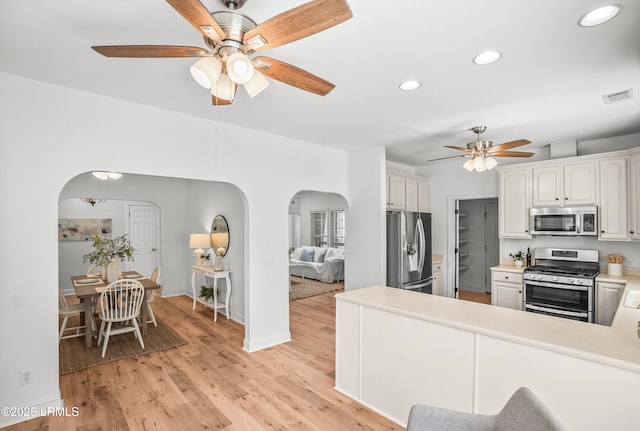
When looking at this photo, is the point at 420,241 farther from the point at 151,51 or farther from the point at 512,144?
the point at 151,51

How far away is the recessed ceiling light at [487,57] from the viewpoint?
2107mm

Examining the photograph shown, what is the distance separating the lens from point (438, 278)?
19.3ft

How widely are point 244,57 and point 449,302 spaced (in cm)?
228

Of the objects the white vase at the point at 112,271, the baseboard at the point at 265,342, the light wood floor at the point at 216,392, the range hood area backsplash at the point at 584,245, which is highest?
the range hood area backsplash at the point at 584,245

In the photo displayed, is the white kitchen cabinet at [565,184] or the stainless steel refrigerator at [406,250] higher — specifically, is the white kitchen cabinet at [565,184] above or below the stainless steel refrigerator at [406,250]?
above

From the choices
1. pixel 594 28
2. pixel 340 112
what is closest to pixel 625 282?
pixel 594 28

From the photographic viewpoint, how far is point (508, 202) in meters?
4.84

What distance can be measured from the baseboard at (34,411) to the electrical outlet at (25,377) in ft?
0.59

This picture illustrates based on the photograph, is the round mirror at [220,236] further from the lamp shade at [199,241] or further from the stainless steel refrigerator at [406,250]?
the stainless steel refrigerator at [406,250]

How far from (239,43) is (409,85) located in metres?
1.53

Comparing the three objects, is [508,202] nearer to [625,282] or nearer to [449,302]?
[625,282]

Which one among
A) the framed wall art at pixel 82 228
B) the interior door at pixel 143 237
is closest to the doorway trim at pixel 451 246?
the interior door at pixel 143 237

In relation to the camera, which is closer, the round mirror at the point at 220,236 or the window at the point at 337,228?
the round mirror at the point at 220,236

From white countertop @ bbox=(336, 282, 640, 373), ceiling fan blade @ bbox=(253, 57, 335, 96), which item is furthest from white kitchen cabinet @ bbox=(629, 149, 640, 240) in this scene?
ceiling fan blade @ bbox=(253, 57, 335, 96)
